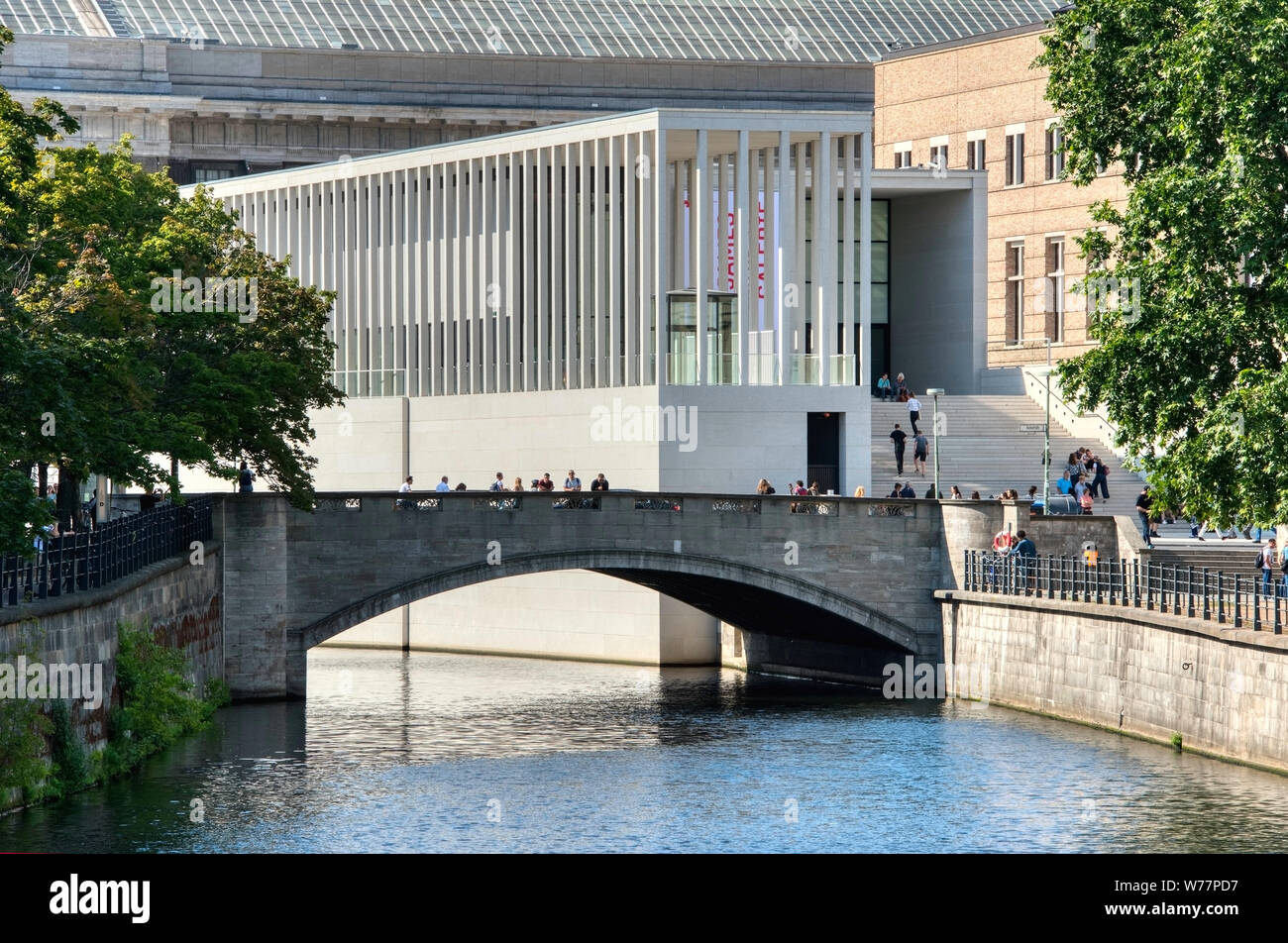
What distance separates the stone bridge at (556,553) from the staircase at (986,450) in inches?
256

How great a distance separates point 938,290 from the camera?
80.4 m

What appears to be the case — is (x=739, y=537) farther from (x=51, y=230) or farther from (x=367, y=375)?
(x=367, y=375)

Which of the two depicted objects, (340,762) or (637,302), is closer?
(340,762)

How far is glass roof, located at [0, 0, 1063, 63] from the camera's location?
93500 mm

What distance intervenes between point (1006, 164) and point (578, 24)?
24.3m

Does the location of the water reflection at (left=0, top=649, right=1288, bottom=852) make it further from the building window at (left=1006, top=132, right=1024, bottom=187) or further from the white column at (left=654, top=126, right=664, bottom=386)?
the building window at (left=1006, top=132, right=1024, bottom=187)

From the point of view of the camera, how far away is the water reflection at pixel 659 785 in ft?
108

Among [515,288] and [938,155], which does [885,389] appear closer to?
[515,288]

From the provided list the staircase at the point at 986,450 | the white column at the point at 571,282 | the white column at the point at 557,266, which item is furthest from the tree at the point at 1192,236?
the white column at the point at 557,266

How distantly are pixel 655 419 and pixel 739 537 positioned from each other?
9809 mm

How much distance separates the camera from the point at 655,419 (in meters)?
61.5

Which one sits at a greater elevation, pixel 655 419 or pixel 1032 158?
pixel 1032 158

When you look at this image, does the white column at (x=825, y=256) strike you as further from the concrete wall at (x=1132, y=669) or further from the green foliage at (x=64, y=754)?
the green foliage at (x=64, y=754)

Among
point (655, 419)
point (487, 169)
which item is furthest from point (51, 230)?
point (487, 169)
